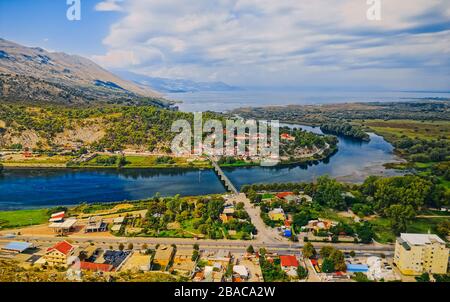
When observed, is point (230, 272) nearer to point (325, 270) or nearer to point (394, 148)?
point (325, 270)

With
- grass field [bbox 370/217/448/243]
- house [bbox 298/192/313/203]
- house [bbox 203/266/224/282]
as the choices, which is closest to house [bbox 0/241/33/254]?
house [bbox 203/266/224/282]

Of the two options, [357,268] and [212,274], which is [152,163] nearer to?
[212,274]

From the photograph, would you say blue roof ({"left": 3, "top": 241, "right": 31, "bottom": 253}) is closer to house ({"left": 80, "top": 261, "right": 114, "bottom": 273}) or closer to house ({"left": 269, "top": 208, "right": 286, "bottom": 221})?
house ({"left": 80, "top": 261, "right": 114, "bottom": 273})

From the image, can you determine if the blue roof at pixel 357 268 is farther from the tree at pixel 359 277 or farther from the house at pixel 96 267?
the house at pixel 96 267

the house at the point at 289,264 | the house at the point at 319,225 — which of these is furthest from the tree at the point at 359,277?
the house at the point at 319,225
